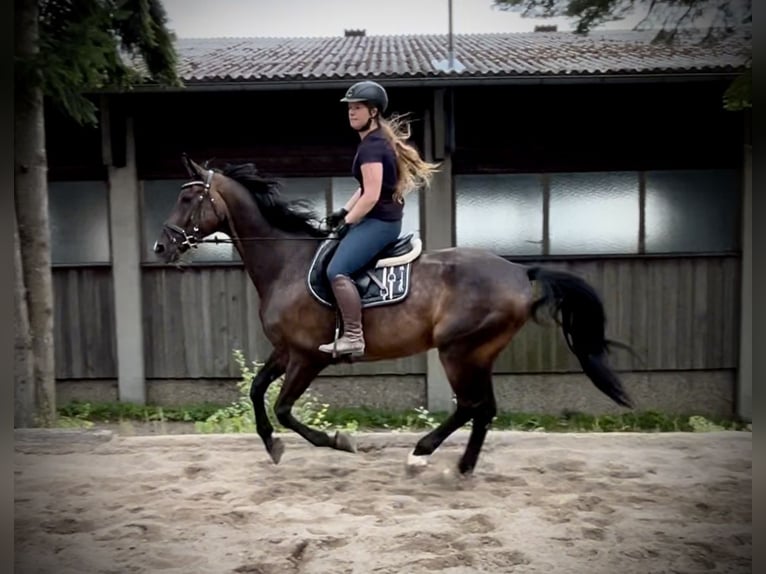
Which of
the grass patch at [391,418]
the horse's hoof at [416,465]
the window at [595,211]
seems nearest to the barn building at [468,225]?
the window at [595,211]

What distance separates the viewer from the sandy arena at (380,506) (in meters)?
2.88

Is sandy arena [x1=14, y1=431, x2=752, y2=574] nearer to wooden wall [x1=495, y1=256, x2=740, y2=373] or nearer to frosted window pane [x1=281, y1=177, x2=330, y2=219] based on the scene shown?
wooden wall [x1=495, y1=256, x2=740, y2=373]

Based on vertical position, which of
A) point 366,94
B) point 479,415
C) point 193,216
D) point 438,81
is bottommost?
point 479,415

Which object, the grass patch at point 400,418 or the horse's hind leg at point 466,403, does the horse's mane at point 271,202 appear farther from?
the grass patch at point 400,418

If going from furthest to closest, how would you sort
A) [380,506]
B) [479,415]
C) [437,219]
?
[437,219]
[479,415]
[380,506]

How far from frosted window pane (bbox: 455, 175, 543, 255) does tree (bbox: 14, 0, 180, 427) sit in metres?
3.57

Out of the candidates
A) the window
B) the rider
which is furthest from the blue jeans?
the window

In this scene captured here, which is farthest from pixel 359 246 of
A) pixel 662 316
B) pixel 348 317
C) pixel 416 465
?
pixel 662 316

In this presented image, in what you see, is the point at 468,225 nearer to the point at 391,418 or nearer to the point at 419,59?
the point at 419,59

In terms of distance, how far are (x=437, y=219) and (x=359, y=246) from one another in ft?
12.8

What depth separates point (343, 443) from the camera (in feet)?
14.0

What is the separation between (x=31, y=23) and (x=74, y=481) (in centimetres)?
279

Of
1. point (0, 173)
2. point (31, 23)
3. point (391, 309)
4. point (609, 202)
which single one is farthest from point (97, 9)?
point (609, 202)

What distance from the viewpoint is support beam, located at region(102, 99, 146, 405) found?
7.77 m
